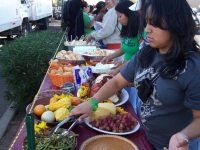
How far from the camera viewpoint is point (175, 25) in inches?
47.0

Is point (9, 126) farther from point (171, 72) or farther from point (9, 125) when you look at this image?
point (171, 72)

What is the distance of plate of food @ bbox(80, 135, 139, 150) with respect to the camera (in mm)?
1400

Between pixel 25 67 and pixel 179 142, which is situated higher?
pixel 179 142

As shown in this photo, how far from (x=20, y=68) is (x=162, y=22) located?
2.99m

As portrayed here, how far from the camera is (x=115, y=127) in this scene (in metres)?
1.58

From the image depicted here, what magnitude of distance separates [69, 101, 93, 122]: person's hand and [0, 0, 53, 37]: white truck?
753cm

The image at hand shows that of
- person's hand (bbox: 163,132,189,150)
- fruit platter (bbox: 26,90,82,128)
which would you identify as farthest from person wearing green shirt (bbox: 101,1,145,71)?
person's hand (bbox: 163,132,189,150)

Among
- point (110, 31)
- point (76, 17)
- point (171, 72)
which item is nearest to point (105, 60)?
point (110, 31)

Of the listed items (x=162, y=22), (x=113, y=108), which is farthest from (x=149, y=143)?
(x=162, y=22)

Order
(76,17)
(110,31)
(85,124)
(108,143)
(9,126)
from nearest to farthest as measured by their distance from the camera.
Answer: (108,143), (85,124), (9,126), (110,31), (76,17)

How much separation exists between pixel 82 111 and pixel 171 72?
61 cm

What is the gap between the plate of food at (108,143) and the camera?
1400 millimetres

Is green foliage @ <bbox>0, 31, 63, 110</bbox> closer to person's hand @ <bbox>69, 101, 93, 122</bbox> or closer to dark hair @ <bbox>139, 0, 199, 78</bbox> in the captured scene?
person's hand @ <bbox>69, 101, 93, 122</bbox>

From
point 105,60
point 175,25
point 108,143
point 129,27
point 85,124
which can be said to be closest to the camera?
point 175,25
